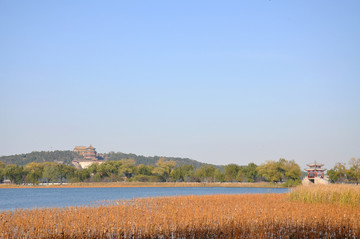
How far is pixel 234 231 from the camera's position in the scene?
13461 millimetres

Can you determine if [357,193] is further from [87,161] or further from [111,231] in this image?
[87,161]

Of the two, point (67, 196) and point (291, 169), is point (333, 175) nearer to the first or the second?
point (291, 169)

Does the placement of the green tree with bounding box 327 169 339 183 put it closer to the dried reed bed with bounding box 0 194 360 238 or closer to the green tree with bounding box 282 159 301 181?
the green tree with bounding box 282 159 301 181

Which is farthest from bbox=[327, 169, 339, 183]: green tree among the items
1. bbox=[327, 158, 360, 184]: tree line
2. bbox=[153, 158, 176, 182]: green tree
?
bbox=[153, 158, 176, 182]: green tree

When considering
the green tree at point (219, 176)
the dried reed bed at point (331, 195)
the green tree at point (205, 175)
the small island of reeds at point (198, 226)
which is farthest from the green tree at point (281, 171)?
the small island of reeds at point (198, 226)

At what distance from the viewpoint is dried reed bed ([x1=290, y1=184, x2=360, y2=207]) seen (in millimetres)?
22734

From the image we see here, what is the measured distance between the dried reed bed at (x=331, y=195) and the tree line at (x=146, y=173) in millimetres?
61560

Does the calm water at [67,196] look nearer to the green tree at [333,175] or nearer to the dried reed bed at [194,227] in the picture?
the dried reed bed at [194,227]

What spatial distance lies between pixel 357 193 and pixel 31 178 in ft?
258

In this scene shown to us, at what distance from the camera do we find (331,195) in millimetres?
23812

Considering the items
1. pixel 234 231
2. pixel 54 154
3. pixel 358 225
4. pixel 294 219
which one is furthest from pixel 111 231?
pixel 54 154

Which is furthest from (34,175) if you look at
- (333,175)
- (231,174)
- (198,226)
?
(198,226)

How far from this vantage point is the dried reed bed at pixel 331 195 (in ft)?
74.6

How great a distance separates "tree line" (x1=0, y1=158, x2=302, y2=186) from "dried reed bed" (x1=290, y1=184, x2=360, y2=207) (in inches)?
2424
